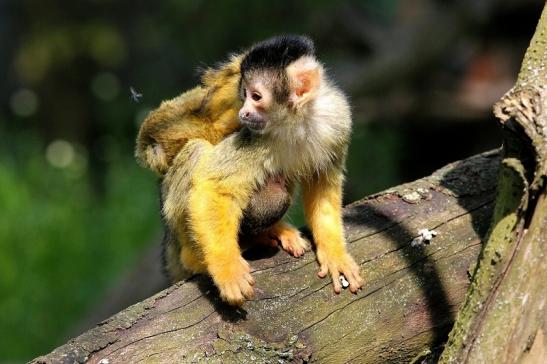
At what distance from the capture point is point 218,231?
3264 mm

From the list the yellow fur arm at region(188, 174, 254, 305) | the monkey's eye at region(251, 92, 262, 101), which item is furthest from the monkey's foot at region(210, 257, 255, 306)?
the monkey's eye at region(251, 92, 262, 101)

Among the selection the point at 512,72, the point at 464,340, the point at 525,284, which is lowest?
the point at 512,72

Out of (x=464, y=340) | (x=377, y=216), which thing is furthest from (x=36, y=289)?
(x=464, y=340)

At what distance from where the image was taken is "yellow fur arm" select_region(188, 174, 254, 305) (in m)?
3.15

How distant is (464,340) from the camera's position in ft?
8.48

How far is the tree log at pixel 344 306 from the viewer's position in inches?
116

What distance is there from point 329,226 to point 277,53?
29.4 inches

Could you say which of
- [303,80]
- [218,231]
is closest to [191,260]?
[218,231]

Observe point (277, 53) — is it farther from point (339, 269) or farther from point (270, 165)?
point (339, 269)

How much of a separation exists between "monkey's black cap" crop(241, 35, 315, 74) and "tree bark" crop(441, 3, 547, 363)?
3.09ft

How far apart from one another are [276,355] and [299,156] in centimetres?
86

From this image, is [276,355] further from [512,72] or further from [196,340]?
[512,72]

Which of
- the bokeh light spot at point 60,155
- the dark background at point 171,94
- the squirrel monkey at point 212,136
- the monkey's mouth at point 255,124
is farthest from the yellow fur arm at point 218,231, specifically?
the bokeh light spot at point 60,155

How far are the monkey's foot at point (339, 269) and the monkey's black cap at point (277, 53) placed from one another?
0.80 meters
